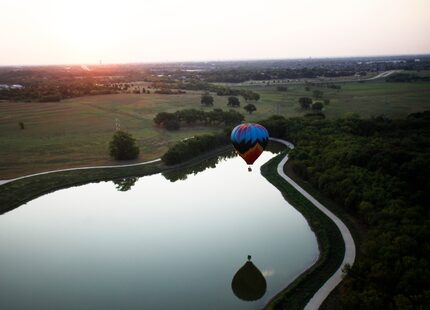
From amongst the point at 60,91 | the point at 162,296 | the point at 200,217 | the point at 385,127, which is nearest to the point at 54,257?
the point at 162,296

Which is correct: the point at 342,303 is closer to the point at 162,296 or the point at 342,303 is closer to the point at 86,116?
the point at 162,296

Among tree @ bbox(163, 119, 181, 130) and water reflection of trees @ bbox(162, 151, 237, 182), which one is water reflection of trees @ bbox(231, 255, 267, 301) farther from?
tree @ bbox(163, 119, 181, 130)

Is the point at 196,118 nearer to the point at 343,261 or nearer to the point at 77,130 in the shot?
the point at 77,130

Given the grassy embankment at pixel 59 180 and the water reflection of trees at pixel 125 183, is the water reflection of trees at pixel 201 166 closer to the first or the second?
the grassy embankment at pixel 59 180

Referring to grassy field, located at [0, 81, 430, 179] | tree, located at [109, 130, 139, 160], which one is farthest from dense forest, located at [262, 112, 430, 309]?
grassy field, located at [0, 81, 430, 179]

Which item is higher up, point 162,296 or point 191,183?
point 162,296

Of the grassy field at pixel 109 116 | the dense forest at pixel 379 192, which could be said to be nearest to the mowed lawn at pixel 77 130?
the grassy field at pixel 109 116
